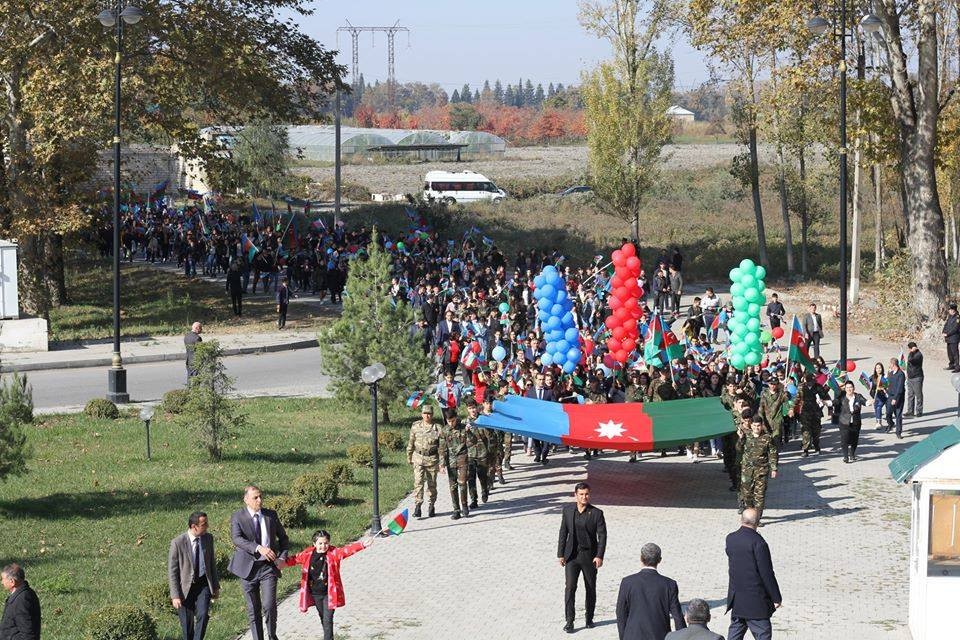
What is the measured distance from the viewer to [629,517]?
18703 millimetres

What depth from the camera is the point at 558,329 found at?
2427 centimetres

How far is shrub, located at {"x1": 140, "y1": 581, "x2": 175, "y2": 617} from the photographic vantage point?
14.1 metres

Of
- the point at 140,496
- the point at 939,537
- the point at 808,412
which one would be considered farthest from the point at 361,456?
the point at 939,537

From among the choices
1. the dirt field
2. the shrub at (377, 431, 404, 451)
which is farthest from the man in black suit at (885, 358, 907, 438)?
the dirt field

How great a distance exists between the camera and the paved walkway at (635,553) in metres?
14.3

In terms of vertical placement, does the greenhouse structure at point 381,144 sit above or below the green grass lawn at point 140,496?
above

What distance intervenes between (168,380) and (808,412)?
47.4ft

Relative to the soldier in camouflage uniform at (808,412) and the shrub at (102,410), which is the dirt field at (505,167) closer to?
the shrub at (102,410)

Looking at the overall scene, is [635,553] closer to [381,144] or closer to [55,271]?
[55,271]

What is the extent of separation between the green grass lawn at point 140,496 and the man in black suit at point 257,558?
2.84 ft

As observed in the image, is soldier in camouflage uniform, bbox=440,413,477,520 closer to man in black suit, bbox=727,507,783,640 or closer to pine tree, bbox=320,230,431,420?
pine tree, bbox=320,230,431,420

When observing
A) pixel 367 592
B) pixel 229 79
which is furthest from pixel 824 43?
pixel 367 592

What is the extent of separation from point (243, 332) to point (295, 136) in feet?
228

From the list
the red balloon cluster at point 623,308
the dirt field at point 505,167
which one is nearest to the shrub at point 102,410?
the red balloon cluster at point 623,308
